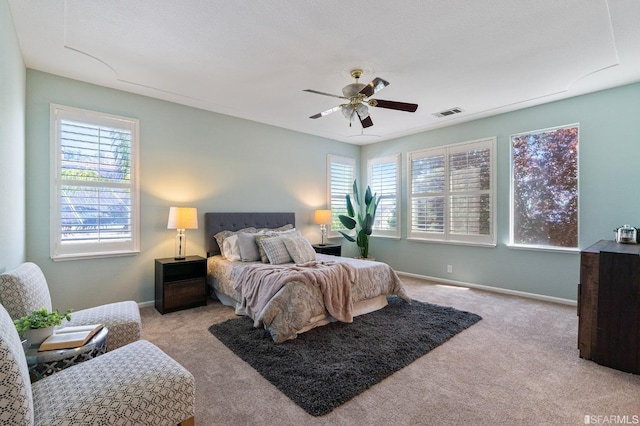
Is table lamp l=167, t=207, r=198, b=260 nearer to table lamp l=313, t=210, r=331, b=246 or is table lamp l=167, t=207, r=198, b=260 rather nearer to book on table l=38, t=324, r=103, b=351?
book on table l=38, t=324, r=103, b=351

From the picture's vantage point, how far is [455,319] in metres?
3.43

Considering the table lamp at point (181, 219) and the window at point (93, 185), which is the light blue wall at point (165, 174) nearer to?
the window at point (93, 185)

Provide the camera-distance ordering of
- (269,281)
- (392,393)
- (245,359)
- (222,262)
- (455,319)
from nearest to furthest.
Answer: (392,393)
(245,359)
(269,281)
(455,319)
(222,262)

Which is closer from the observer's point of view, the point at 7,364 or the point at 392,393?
the point at 7,364

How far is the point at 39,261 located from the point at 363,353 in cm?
360

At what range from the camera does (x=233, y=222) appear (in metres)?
4.65

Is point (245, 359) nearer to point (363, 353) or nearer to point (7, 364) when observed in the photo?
point (363, 353)

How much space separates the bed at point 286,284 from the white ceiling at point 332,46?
1924mm

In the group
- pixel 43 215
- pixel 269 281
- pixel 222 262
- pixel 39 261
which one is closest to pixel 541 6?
pixel 269 281

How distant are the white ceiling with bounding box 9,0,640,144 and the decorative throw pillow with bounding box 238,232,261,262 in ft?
6.27

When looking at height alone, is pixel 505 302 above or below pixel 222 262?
below

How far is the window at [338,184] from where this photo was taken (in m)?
6.15

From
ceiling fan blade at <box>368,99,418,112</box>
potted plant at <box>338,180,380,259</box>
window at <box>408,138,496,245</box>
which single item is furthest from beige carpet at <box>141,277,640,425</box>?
potted plant at <box>338,180,380,259</box>

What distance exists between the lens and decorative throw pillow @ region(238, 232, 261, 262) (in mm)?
4039
